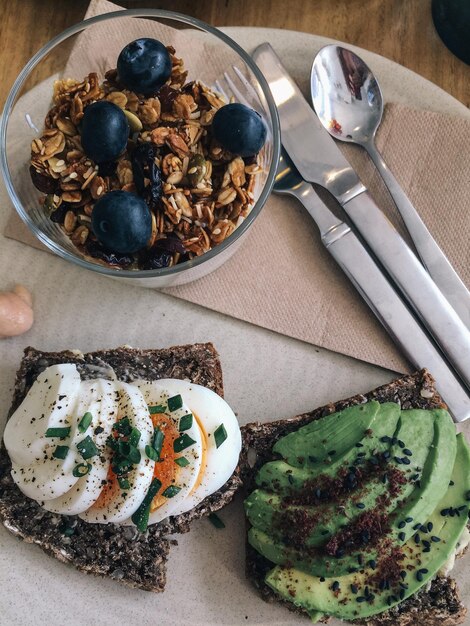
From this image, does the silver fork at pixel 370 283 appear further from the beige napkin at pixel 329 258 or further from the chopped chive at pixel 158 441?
the chopped chive at pixel 158 441

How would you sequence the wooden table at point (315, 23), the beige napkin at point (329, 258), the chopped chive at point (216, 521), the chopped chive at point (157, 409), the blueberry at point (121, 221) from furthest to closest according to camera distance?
the wooden table at point (315, 23) → the beige napkin at point (329, 258) → the chopped chive at point (216, 521) → the chopped chive at point (157, 409) → the blueberry at point (121, 221)

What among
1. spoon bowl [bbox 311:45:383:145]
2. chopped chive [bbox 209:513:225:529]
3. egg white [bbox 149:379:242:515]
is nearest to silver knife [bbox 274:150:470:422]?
spoon bowl [bbox 311:45:383:145]

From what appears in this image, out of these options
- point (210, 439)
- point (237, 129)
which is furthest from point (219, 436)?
point (237, 129)

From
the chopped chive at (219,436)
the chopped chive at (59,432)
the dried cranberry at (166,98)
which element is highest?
the dried cranberry at (166,98)

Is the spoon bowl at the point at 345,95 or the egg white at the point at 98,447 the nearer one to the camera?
the egg white at the point at 98,447

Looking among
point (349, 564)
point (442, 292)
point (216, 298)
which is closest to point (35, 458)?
point (216, 298)

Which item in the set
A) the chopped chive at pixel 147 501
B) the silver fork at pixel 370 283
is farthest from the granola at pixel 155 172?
the chopped chive at pixel 147 501
